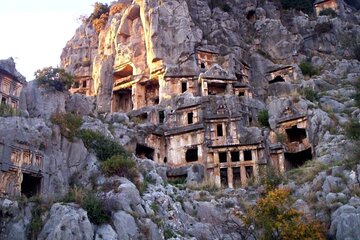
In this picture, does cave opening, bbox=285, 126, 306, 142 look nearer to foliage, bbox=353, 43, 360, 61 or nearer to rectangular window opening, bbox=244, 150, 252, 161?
rectangular window opening, bbox=244, 150, 252, 161

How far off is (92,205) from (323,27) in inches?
1838

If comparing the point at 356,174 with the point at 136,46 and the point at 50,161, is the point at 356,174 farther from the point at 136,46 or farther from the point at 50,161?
the point at 136,46

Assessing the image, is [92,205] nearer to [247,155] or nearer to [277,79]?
[247,155]

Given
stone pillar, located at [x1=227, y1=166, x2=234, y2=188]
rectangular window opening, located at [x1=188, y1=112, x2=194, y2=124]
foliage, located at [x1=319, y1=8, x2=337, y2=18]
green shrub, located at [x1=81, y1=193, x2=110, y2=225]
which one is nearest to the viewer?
green shrub, located at [x1=81, y1=193, x2=110, y2=225]

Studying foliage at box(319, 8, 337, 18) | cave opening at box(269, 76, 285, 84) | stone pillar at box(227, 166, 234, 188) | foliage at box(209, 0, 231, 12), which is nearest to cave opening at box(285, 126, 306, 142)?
stone pillar at box(227, 166, 234, 188)

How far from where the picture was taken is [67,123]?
31.5 m

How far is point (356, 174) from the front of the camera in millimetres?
27469

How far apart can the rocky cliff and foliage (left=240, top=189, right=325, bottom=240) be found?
3.81ft

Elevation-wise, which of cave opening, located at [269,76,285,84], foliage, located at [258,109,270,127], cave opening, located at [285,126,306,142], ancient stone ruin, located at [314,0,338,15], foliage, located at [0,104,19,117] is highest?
ancient stone ruin, located at [314,0,338,15]

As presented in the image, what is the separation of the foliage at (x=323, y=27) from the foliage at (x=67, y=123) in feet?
128

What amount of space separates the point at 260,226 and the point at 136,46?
124ft

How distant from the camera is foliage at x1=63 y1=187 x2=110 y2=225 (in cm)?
2284

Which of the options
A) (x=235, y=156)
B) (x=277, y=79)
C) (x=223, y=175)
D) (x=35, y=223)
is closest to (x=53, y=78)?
(x=35, y=223)

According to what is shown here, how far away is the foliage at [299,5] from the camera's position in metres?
68.8
